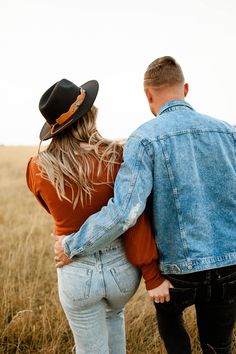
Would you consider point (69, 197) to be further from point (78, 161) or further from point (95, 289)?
point (95, 289)

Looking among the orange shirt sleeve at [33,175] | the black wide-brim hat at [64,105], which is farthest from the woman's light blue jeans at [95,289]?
the black wide-brim hat at [64,105]

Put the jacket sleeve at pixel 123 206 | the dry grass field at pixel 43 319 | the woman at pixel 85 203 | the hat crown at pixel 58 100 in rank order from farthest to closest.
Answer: the dry grass field at pixel 43 319
the hat crown at pixel 58 100
the woman at pixel 85 203
the jacket sleeve at pixel 123 206

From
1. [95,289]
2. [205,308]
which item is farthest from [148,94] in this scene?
[205,308]

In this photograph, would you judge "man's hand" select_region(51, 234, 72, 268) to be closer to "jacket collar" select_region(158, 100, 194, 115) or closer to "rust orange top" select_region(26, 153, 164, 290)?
"rust orange top" select_region(26, 153, 164, 290)

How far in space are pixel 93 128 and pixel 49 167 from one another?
0.35 m

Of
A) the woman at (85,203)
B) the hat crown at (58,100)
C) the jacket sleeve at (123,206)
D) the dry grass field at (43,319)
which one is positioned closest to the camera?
the jacket sleeve at (123,206)

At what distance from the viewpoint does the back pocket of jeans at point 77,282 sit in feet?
6.31

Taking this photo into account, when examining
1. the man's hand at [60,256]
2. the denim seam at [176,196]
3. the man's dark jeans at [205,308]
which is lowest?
the man's dark jeans at [205,308]

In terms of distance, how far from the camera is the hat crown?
2.05 metres

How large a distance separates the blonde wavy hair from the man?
100mm

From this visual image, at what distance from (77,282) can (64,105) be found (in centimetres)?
97

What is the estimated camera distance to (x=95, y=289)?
193cm

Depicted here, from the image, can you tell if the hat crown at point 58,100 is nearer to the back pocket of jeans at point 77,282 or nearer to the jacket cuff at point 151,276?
the back pocket of jeans at point 77,282

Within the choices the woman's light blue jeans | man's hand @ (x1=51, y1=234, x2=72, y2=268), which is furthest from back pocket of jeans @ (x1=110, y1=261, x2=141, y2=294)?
man's hand @ (x1=51, y1=234, x2=72, y2=268)
